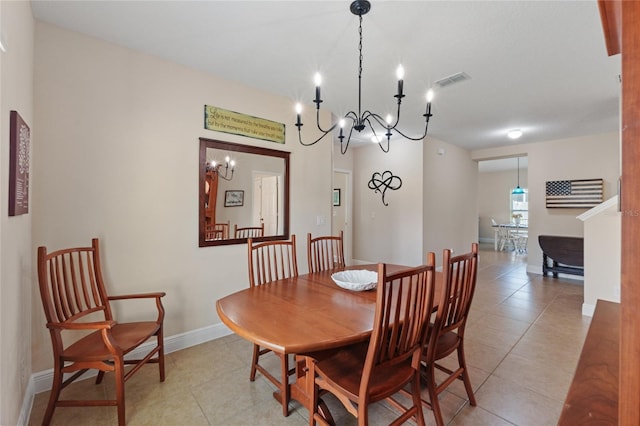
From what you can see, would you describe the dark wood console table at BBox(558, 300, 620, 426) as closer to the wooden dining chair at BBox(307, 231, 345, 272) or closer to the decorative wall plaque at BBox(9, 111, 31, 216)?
the wooden dining chair at BBox(307, 231, 345, 272)

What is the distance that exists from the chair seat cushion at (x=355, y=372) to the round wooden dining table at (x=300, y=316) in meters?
0.25

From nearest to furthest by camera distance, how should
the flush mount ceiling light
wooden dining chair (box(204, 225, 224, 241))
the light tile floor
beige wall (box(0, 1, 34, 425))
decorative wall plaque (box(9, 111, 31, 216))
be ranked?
beige wall (box(0, 1, 34, 425)), decorative wall plaque (box(9, 111, 31, 216)), the light tile floor, wooden dining chair (box(204, 225, 224, 241)), the flush mount ceiling light

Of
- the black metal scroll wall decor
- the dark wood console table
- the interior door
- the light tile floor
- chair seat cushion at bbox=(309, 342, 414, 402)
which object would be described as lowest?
the light tile floor

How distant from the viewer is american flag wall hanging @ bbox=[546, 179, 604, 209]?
483 cm

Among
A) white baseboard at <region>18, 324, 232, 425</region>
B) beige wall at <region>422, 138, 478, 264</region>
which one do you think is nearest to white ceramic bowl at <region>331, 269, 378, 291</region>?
white baseboard at <region>18, 324, 232, 425</region>

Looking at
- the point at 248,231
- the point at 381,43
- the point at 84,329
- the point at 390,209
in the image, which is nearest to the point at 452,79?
the point at 381,43

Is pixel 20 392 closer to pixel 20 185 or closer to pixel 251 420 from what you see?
pixel 20 185

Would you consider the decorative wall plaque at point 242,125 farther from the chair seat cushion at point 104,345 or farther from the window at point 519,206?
the window at point 519,206

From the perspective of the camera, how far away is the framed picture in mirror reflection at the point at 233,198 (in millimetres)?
2852

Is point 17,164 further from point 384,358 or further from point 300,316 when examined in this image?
point 384,358

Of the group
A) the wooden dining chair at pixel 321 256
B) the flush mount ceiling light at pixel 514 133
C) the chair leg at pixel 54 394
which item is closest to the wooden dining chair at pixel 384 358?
the wooden dining chair at pixel 321 256

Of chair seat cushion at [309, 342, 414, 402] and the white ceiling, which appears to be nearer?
chair seat cushion at [309, 342, 414, 402]

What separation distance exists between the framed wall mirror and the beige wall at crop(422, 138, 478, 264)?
277cm

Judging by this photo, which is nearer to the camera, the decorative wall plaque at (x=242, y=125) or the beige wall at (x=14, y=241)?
the beige wall at (x=14, y=241)
